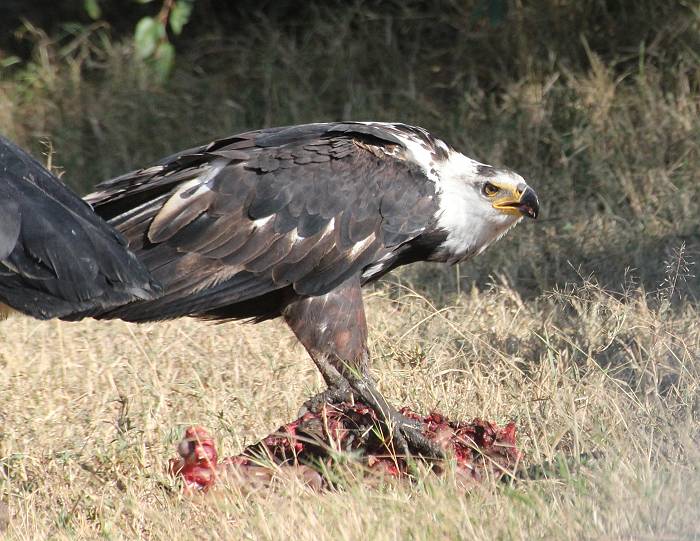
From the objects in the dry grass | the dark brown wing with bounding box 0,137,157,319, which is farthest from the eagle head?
the dark brown wing with bounding box 0,137,157,319

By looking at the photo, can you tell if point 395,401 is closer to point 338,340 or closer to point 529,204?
point 338,340

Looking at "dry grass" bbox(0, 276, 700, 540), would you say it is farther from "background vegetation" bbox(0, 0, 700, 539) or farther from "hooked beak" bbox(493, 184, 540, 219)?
"hooked beak" bbox(493, 184, 540, 219)

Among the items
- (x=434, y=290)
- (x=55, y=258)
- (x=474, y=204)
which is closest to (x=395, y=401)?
(x=474, y=204)

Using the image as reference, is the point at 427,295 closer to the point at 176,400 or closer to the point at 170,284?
the point at 176,400

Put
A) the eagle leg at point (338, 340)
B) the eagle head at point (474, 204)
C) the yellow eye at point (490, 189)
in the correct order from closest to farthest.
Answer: the eagle leg at point (338, 340), the eagle head at point (474, 204), the yellow eye at point (490, 189)

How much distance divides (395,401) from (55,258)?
1.62 metres

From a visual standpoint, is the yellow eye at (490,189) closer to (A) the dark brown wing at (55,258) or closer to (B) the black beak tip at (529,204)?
(B) the black beak tip at (529,204)

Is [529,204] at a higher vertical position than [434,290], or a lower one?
higher

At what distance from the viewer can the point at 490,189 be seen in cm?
454

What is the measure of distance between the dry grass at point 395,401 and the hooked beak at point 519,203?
360 mm

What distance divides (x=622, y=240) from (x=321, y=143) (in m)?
2.23

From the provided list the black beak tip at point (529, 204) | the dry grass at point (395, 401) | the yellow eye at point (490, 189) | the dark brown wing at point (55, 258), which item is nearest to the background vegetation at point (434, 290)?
the dry grass at point (395, 401)

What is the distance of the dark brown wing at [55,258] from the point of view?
331cm

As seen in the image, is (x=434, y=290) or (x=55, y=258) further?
(x=434, y=290)
